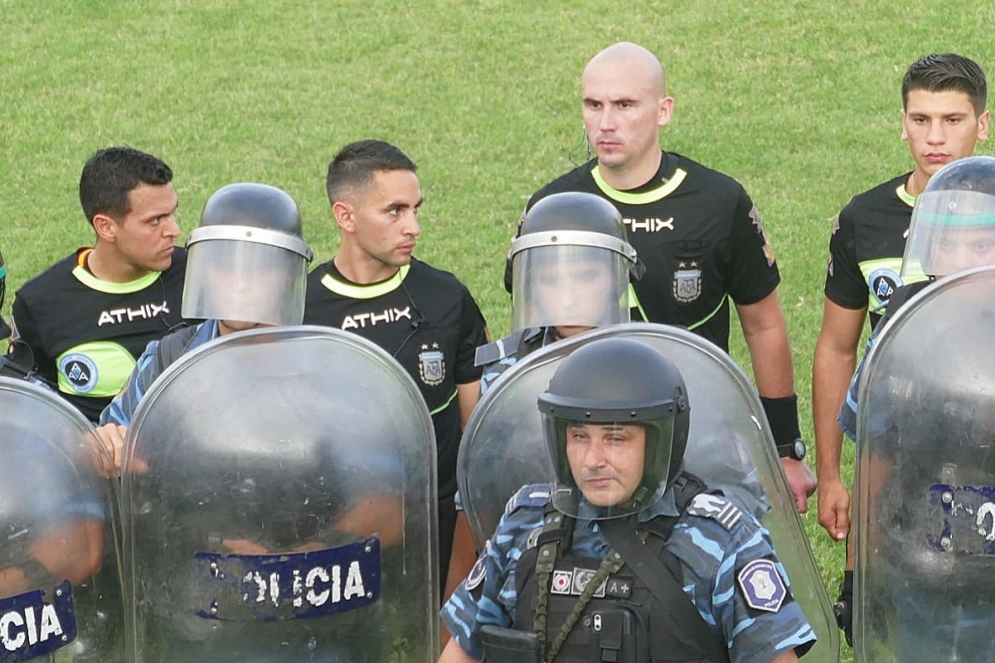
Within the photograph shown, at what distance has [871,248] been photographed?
5.60 meters

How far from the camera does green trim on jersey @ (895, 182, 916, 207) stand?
559 centimetres

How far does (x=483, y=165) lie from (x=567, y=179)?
28.1 feet

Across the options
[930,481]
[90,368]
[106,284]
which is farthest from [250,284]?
[930,481]

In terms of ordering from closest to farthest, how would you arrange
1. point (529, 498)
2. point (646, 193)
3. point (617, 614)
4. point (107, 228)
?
1. point (617, 614)
2. point (529, 498)
3. point (646, 193)
4. point (107, 228)

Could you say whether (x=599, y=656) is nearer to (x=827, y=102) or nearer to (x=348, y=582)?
(x=348, y=582)

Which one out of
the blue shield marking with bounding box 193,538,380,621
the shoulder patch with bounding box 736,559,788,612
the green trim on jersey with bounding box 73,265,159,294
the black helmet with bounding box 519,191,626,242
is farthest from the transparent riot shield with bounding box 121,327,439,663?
the green trim on jersey with bounding box 73,265,159,294

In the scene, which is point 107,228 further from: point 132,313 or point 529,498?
point 529,498

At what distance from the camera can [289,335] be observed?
12.9 feet

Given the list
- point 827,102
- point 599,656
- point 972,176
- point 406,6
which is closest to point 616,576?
point 599,656

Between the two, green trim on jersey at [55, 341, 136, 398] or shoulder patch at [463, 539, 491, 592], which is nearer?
shoulder patch at [463, 539, 491, 592]

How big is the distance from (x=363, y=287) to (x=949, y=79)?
81.1 inches

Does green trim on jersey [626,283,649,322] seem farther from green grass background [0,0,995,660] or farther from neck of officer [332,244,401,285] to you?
green grass background [0,0,995,660]

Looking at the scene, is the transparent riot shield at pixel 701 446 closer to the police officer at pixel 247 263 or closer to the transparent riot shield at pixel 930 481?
the transparent riot shield at pixel 930 481

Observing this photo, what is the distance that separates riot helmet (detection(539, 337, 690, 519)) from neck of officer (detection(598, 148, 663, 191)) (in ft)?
7.55
